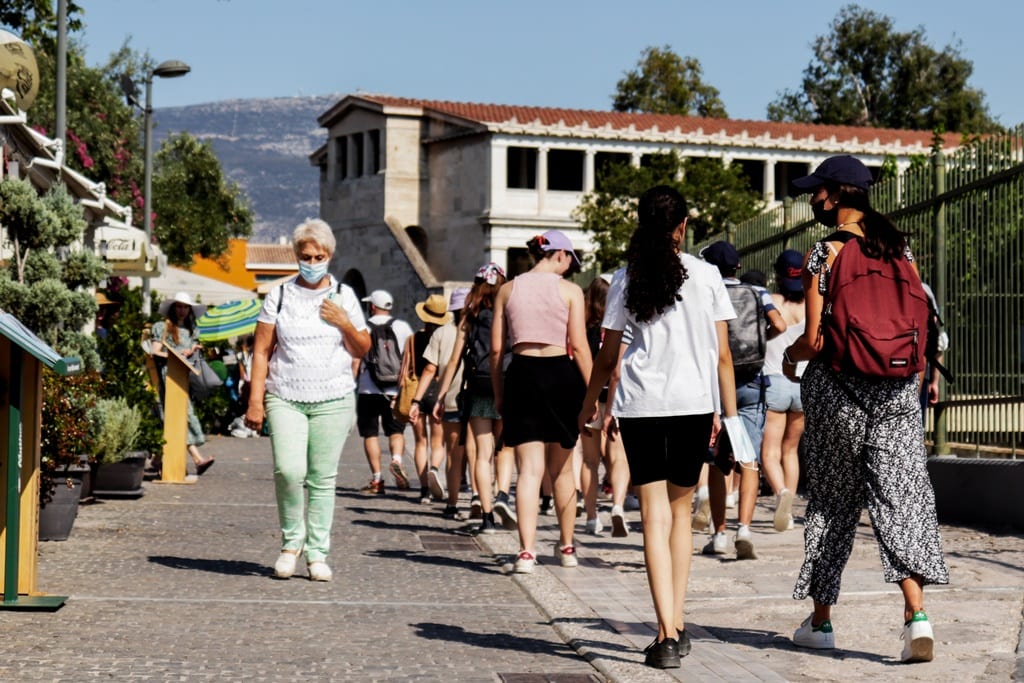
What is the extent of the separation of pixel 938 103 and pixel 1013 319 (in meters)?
74.7

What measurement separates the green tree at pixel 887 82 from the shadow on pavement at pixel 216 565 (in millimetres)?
73667

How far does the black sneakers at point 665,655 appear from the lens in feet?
20.1

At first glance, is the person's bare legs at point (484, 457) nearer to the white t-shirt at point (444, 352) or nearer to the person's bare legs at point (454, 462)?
the person's bare legs at point (454, 462)

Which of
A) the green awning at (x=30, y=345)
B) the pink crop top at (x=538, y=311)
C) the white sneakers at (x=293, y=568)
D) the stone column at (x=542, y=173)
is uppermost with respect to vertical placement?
the stone column at (x=542, y=173)

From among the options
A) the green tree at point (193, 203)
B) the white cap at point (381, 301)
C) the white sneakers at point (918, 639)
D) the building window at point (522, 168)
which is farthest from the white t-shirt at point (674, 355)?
the building window at point (522, 168)

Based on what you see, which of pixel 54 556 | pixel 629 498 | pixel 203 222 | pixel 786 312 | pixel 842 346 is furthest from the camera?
pixel 203 222

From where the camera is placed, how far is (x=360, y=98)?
250 ft

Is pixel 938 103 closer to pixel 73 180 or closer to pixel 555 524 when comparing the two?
pixel 73 180

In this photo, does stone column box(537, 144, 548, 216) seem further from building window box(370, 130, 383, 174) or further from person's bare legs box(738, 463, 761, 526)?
person's bare legs box(738, 463, 761, 526)

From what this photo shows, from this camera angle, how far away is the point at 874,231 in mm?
6344

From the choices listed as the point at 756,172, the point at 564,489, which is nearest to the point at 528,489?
the point at 564,489

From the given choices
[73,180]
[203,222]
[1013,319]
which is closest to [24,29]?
[73,180]

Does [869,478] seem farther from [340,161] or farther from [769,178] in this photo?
[340,161]

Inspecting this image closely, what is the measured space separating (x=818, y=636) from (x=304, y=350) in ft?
11.2
